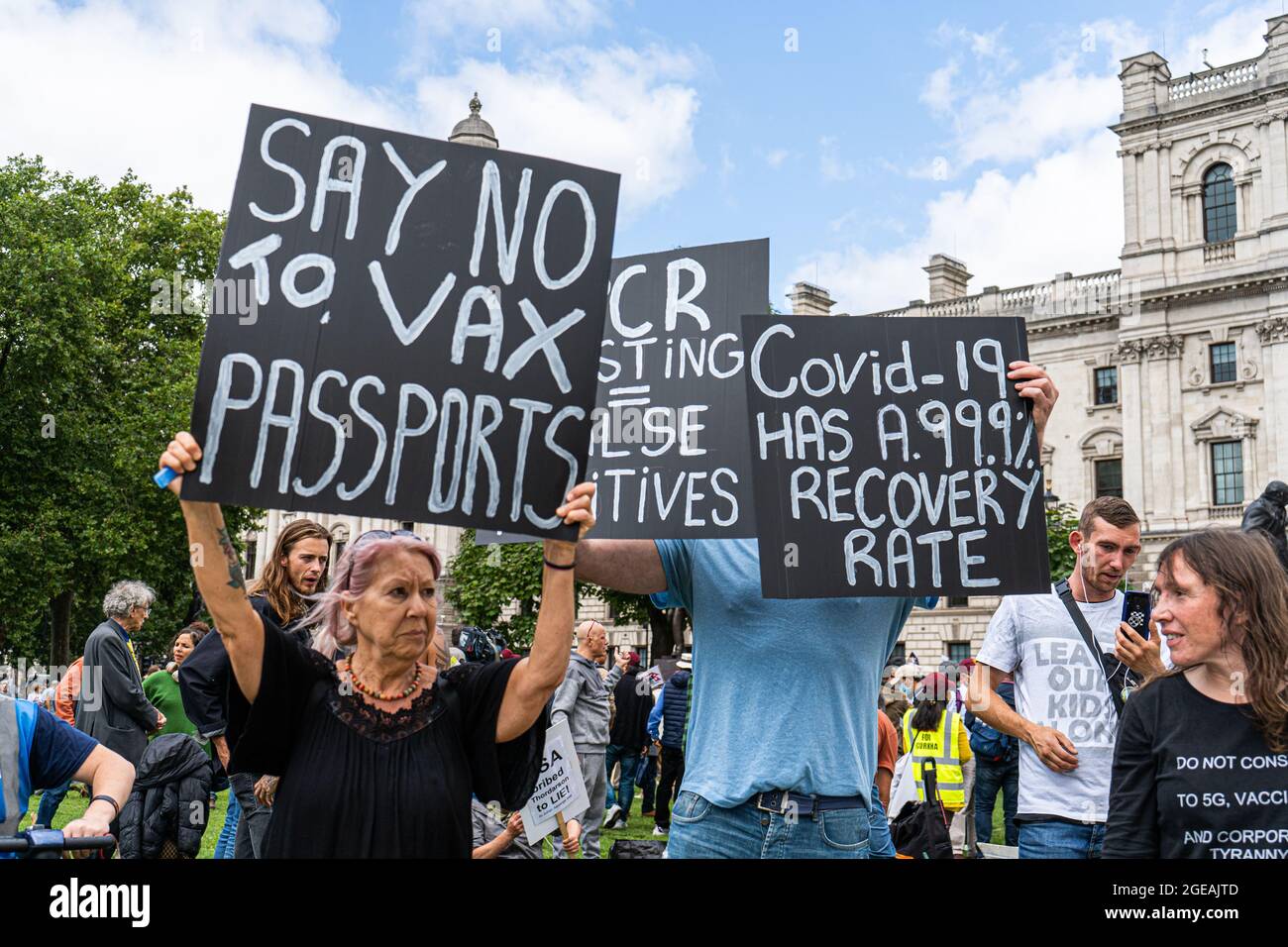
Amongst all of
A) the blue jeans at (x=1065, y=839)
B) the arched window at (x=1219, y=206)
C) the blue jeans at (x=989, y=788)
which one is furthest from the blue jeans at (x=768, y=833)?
the arched window at (x=1219, y=206)

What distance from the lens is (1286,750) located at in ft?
9.20

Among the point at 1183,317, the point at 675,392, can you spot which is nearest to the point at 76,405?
the point at 675,392

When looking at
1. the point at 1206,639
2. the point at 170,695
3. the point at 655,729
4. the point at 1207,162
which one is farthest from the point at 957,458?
the point at 1207,162

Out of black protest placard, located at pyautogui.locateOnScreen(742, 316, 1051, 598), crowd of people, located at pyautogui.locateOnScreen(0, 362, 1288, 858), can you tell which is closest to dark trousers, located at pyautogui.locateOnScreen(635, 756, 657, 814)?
crowd of people, located at pyautogui.locateOnScreen(0, 362, 1288, 858)

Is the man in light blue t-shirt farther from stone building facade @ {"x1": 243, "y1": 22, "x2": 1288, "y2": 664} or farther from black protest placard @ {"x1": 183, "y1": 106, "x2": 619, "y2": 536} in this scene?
stone building facade @ {"x1": 243, "y1": 22, "x2": 1288, "y2": 664}

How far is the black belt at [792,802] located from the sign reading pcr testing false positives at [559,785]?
218 centimetres

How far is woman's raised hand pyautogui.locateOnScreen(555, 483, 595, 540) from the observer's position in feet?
10.0

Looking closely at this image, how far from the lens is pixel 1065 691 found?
454cm

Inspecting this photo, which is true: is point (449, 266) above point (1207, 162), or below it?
below

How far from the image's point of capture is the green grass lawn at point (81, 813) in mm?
10461

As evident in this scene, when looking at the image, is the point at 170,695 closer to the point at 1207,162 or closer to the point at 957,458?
the point at 957,458

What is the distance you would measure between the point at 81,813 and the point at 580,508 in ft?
36.8

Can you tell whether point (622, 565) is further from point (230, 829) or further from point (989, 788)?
point (989, 788)
